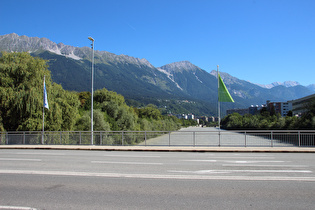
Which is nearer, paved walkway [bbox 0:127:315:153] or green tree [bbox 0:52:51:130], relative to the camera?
paved walkway [bbox 0:127:315:153]

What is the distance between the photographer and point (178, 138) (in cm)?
2105

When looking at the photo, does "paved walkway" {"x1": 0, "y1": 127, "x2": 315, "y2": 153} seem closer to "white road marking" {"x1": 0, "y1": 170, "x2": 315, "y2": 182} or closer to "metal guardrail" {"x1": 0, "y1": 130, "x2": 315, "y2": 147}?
"metal guardrail" {"x1": 0, "y1": 130, "x2": 315, "y2": 147}

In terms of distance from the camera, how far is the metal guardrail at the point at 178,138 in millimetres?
19875

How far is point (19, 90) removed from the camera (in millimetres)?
29406

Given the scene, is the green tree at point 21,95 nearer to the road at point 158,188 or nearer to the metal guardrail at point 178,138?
the metal guardrail at point 178,138

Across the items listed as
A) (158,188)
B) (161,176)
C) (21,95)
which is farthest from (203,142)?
(21,95)

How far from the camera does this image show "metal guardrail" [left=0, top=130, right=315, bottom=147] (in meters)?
19.9

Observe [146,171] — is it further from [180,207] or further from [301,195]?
[301,195]

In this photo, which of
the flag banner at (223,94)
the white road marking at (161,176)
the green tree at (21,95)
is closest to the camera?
the white road marking at (161,176)

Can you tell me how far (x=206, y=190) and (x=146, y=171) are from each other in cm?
332

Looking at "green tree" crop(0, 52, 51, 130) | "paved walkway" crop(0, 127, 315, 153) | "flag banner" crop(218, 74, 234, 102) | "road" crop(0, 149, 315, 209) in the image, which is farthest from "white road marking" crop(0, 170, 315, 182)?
"green tree" crop(0, 52, 51, 130)

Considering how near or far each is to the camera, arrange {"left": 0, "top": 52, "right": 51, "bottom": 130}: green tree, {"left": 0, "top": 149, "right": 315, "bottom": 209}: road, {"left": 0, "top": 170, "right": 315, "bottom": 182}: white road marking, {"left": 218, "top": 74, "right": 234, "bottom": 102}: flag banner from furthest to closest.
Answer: {"left": 0, "top": 52, "right": 51, "bottom": 130}: green tree → {"left": 218, "top": 74, "right": 234, "bottom": 102}: flag banner → {"left": 0, "top": 170, "right": 315, "bottom": 182}: white road marking → {"left": 0, "top": 149, "right": 315, "bottom": 209}: road

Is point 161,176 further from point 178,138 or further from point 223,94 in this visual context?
point 223,94

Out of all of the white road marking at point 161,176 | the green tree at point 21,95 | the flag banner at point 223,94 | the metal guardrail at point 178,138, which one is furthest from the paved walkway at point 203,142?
the white road marking at point 161,176
